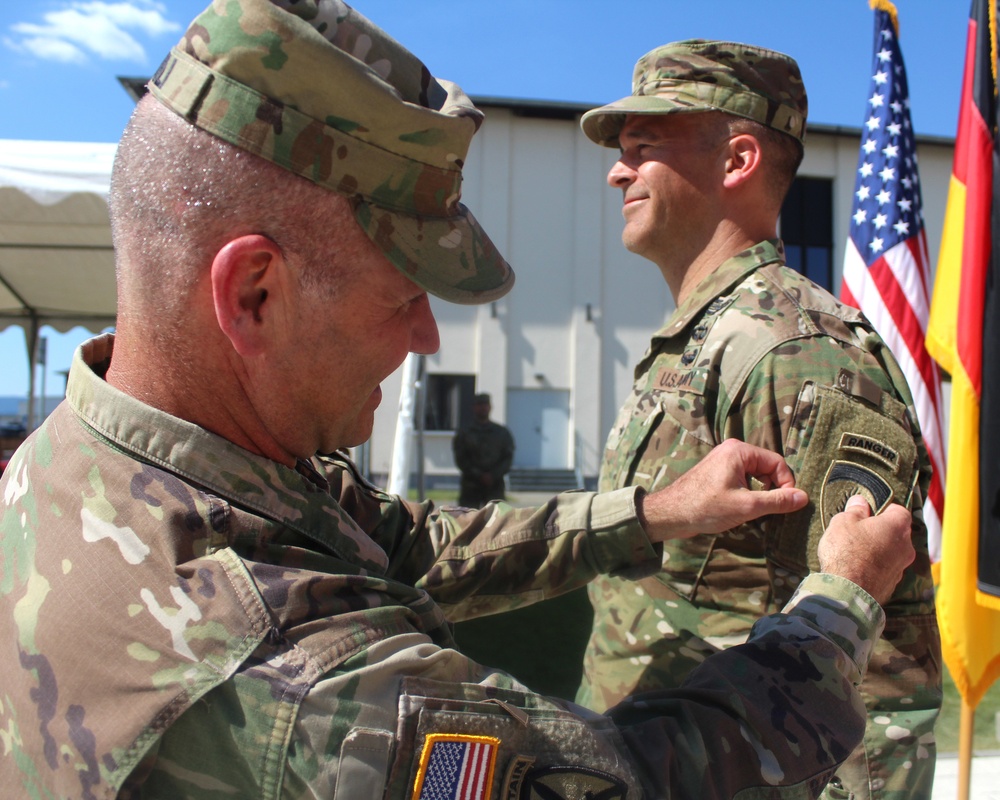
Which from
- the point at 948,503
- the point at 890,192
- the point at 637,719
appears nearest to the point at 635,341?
the point at 890,192

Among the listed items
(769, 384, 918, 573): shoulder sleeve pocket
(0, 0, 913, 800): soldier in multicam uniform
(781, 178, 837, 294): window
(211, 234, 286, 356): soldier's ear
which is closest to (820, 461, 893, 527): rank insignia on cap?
(769, 384, 918, 573): shoulder sleeve pocket

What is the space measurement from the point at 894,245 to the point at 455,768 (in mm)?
4847

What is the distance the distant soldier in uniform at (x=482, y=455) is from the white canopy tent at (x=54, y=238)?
4555 millimetres

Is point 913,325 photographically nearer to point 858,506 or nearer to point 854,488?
point 854,488

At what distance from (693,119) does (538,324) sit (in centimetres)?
1873

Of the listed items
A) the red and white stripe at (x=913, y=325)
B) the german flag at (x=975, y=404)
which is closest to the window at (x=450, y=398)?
the red and white stripe at (x=913, y=325)

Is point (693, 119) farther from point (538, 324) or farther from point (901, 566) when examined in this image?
point (538, 324)

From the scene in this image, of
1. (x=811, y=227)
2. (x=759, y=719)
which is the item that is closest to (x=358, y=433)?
(x=759, y=719)

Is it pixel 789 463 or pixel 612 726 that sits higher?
pixel 789 463

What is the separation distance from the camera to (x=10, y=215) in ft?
19.2

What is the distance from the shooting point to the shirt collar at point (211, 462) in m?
1.01

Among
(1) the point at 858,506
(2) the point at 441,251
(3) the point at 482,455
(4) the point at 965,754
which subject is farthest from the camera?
(3) the point at 482,455

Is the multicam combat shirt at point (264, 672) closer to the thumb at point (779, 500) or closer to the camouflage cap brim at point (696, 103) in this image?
the thumb at point (779, 500)

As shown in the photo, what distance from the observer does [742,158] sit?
2146 millimetres
